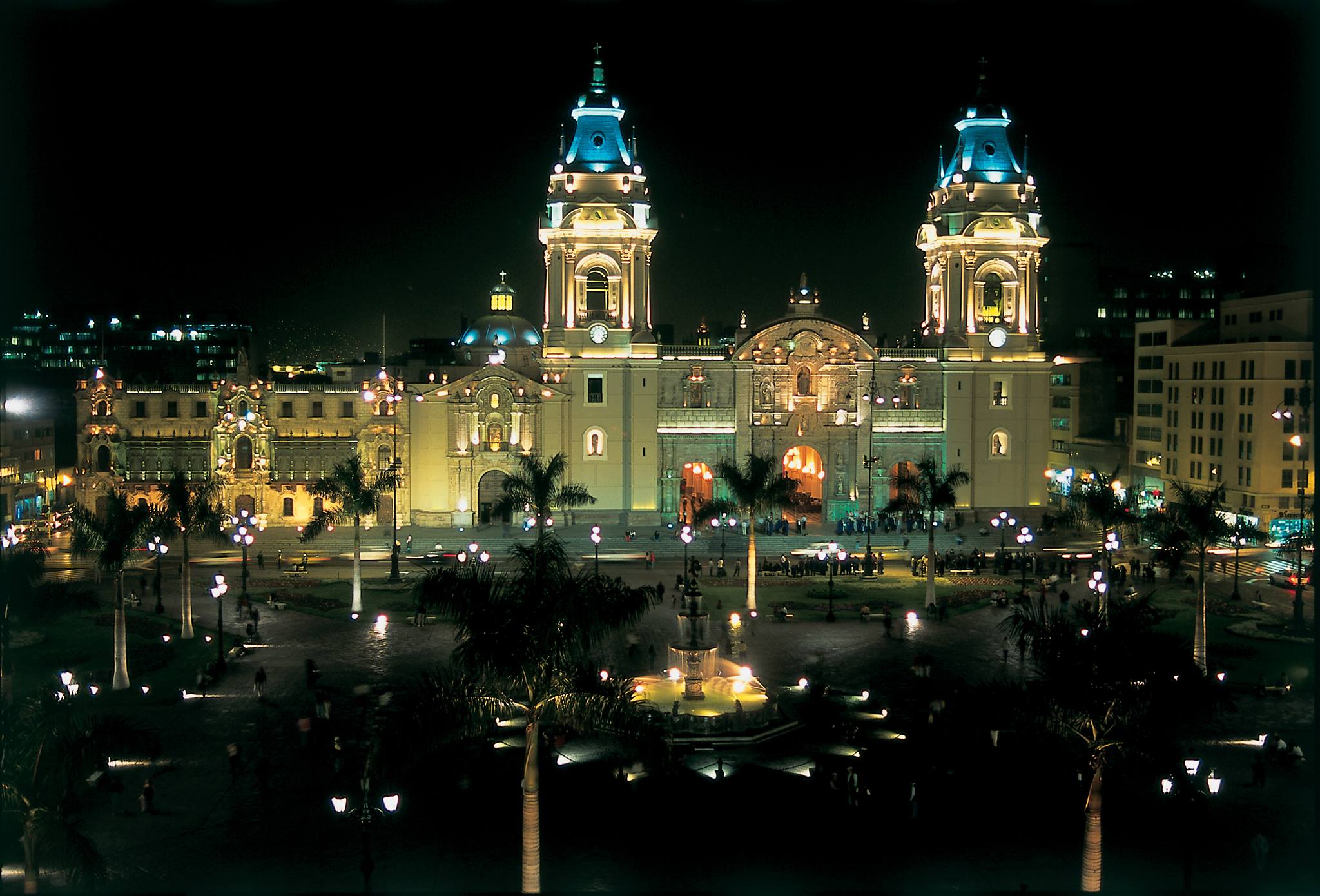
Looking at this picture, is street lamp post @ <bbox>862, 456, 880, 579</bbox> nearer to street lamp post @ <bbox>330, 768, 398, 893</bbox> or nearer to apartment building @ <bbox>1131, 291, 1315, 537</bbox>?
apartment building @ <bbox>1131, 291, 1315, 537</bbox>

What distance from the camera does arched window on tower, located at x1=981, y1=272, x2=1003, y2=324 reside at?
72.3m

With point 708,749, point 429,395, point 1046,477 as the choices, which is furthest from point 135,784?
point 1046,477

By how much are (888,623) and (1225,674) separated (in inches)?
450

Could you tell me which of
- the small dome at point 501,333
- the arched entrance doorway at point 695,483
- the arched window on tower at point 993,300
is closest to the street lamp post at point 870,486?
the arched window on tower at point 993,300

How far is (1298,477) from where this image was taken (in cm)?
6412

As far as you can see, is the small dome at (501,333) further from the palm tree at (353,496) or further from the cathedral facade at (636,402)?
the palm tree at (353,496)

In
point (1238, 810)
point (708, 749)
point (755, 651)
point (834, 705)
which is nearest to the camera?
point (1238, 810)

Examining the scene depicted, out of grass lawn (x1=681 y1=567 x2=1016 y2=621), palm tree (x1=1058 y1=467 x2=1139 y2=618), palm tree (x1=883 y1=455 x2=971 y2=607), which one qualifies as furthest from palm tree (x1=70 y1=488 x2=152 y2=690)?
palm tree (x1=1058 y1=467 x2=1139 y2=618)

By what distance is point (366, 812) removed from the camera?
21.2m

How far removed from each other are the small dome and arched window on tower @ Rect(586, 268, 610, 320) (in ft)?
18.5

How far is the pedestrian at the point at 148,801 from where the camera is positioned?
24.0 m

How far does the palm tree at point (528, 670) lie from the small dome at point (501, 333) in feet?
187

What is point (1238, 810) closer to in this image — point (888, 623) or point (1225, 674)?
point (1225, 674)

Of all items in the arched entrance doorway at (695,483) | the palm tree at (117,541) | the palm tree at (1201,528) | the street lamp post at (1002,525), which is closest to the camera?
the palm tree at (117,541)
